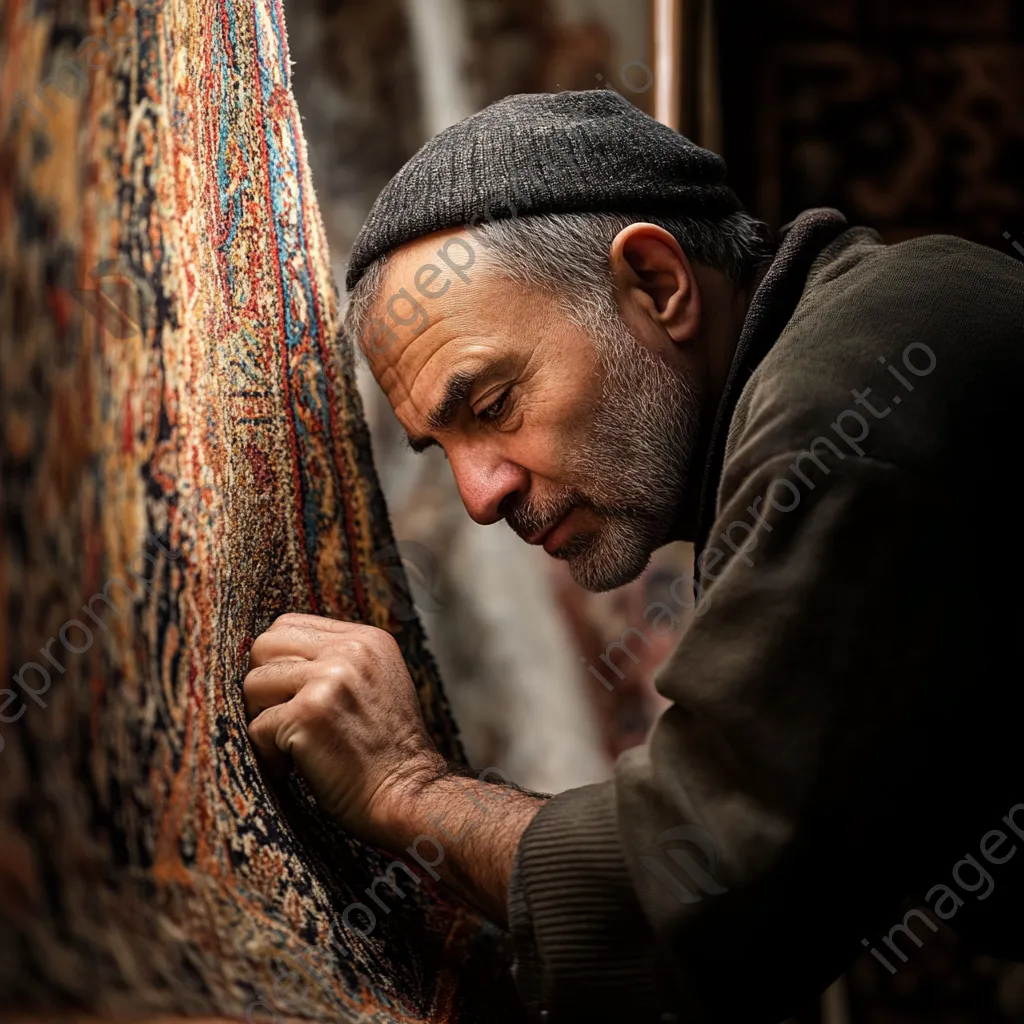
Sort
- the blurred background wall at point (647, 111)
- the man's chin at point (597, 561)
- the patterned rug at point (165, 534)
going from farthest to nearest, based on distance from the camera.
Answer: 1. the blurred background wall at point (647, 111)
2. the man's chin at point (597, 561)
3. the patterned rug at point (165, 534)

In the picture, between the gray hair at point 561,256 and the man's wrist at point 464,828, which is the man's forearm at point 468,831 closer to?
the man's wrist at point 464,828

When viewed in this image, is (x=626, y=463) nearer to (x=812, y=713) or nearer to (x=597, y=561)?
(x=597, y=561)

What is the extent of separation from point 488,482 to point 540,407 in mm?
97

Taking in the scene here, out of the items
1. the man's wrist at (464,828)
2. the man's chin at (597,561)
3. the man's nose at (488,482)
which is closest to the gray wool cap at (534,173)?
the man's nose at (488,482)

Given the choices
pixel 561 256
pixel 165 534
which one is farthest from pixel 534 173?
pixel 165 534

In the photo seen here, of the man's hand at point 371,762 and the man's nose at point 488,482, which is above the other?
the man's nose at point 488,482

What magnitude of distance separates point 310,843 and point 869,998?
1.46 meters

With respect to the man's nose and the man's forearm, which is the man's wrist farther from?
the man's nose

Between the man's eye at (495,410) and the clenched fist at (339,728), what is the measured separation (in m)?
0.28

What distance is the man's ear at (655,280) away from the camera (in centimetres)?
114

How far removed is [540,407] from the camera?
3.59 feet

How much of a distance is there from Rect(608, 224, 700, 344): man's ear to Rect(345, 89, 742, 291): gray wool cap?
0.14 ft

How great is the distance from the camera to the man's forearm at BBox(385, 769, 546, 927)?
894mm

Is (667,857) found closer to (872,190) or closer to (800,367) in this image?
(800,367)
